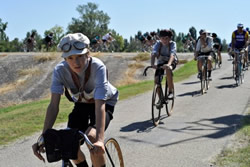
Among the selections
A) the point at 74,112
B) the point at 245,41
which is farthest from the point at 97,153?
the point at 245,41

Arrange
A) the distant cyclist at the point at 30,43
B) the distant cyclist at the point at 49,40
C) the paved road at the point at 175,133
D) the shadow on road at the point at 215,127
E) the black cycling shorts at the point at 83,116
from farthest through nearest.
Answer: the distant cyclist at the point at 30,43 < the distant cyclist at the point at 49,40 < the shadow on road at the point at 215,127 < the paved road at the point at 175,133 < the black cycling shorts at the point at 83,116

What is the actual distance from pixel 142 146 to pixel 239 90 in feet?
24.5

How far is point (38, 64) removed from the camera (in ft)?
104

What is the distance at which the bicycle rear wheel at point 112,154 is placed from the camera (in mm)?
4288

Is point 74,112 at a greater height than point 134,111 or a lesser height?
greater

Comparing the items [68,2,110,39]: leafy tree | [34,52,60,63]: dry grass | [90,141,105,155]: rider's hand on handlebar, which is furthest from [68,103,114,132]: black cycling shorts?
[68,2,110,39]: leafy tree

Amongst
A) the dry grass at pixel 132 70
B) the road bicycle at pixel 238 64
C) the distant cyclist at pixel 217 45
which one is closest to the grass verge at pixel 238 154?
the road bicycle at pixel 238 64

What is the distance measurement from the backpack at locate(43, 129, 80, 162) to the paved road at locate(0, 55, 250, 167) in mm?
2875

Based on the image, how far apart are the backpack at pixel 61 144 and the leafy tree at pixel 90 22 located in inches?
4437

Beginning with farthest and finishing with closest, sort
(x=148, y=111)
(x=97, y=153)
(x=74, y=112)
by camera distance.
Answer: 1. (x=148, y=111)
2. (x=74, y=112)
3. (x=97, y=153)

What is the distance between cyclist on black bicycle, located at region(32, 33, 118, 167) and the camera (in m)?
3.57

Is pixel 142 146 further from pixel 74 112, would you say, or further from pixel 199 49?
pixel 199 49

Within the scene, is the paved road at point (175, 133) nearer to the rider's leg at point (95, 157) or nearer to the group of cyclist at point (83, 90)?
the group of cyclist at point (83, 90)

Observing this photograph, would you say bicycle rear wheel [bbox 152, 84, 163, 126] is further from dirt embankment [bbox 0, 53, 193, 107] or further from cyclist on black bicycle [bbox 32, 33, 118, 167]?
dirt embankment [bbox 0, 53, 193, 107]
